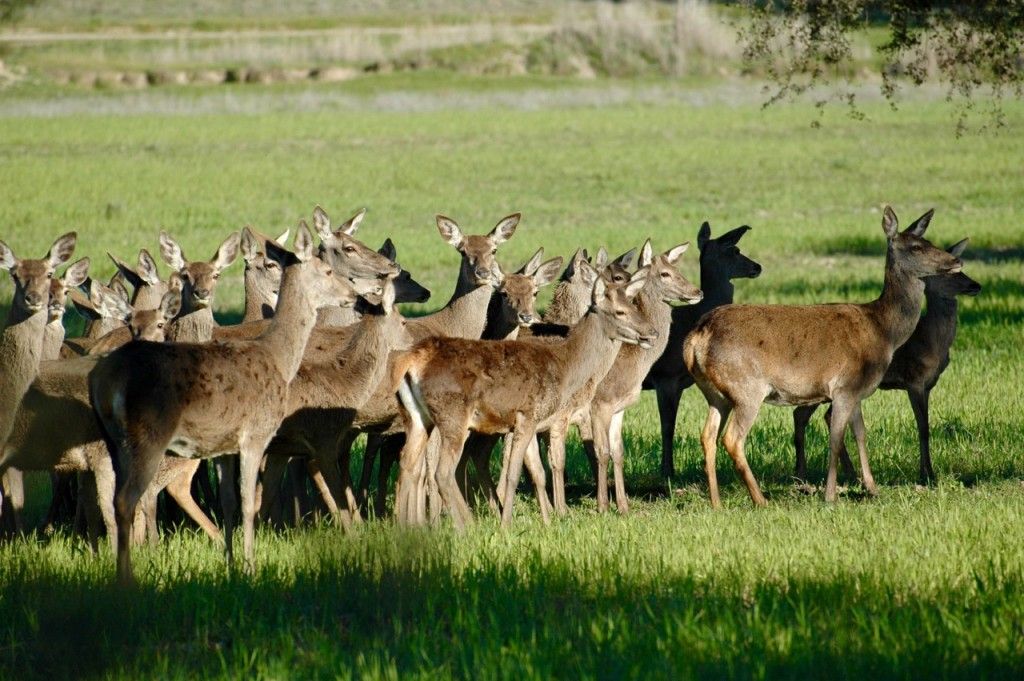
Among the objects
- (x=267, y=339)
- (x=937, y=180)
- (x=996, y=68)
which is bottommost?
(x=937, y=180)

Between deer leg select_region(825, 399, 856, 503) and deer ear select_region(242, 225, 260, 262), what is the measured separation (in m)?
4.59

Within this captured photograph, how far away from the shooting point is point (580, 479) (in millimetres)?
12711

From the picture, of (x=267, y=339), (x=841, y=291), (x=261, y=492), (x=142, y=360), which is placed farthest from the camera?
(x=841, y=291)

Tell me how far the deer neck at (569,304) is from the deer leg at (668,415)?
897 millimetres

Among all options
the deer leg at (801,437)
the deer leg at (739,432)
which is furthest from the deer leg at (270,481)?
the deer leg at (801,437)

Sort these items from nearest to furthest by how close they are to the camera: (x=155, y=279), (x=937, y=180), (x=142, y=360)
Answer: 1. (x=142, y=360)
2. (x=155, y=279)
3. (x=937, y=180)

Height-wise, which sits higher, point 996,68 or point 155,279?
point 996,68

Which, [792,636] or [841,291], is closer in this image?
[792,636]

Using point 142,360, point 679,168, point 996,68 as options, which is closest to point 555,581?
point 142,360

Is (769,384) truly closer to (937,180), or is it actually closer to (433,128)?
(937,180)

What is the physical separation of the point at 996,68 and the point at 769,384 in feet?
27.2

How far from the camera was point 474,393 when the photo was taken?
998 cm

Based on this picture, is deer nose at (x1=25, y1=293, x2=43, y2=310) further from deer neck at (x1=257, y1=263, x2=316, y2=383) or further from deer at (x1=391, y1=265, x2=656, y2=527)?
deer at (x1=391, y1=265, x2=656, y2=527)

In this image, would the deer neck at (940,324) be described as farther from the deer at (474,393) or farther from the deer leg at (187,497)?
the deer leg at (187,497)
